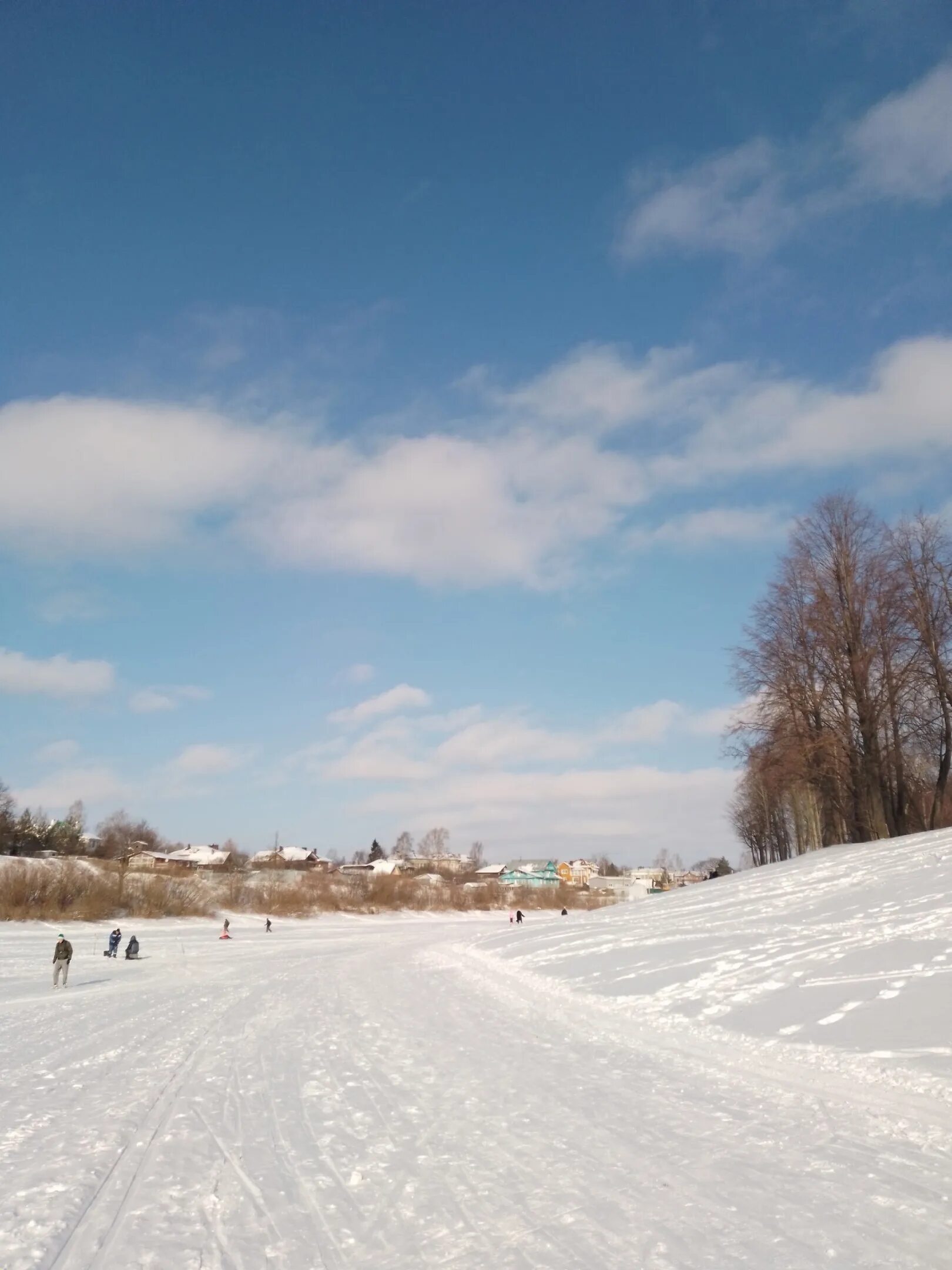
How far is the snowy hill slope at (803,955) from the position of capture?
1124 cm

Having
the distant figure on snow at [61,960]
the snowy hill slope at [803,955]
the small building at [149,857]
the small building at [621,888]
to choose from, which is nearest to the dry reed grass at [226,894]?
the small building at [621,888]

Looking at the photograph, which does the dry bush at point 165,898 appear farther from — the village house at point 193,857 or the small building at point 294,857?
the small building at point 294,857

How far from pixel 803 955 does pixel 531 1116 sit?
9.34 metres

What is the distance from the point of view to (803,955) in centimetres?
1575

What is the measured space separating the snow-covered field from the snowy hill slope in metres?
0.08

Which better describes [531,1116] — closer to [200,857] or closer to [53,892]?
[53,892]

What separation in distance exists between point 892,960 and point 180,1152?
440 inches

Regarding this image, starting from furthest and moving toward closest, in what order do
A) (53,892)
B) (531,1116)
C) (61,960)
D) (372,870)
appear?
(372,870)
(53,892)
(61,960)
(531,1116)

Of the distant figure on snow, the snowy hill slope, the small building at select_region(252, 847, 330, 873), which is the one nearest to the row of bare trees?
the snowy hill slope

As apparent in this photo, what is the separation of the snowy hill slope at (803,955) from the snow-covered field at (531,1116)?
0.26 ft

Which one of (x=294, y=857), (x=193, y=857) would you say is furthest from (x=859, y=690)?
(x=294, y=857)

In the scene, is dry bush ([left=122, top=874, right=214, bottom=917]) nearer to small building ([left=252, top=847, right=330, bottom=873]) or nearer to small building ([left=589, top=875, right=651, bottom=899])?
small building ([left=589, top=875, right=651, bottom=899])

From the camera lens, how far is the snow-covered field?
5.21 metres

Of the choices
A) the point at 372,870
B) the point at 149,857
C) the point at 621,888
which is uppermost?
the point at 149,857
